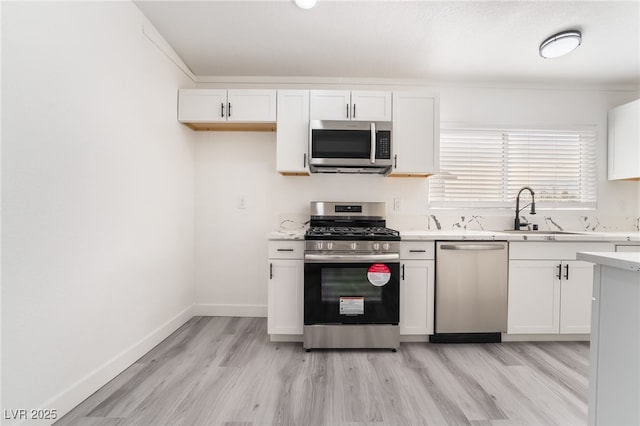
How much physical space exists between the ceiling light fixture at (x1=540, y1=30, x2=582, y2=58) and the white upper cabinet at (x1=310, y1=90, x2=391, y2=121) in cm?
126

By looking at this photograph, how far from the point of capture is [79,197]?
5.16 ft

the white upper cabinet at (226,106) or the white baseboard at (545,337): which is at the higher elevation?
the white upper cabinet at (226,106)

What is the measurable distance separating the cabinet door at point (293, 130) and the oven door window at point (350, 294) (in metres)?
0.99

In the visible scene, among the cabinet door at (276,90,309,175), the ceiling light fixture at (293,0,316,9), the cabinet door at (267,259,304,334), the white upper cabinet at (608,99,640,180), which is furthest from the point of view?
the white upper cabinet at (608,99,640,180)

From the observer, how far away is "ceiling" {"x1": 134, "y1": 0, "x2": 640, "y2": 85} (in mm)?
1952

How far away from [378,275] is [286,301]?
799 millimetres

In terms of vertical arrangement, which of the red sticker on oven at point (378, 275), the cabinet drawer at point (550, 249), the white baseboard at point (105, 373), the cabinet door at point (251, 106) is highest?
the cabinet door at point (251, 106)

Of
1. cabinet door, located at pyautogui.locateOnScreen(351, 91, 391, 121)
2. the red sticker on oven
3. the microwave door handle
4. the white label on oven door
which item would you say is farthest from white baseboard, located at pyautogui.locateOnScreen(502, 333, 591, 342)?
cabinet door, located at pyautogui.locateOnScreen(351, 91, 391, 121)

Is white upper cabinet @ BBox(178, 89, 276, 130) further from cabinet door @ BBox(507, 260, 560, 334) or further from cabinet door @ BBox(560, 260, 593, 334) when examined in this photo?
cabinet door @ BBox(560, 260, 593, 334)

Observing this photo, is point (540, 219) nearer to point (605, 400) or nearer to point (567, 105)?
point (567, 105)

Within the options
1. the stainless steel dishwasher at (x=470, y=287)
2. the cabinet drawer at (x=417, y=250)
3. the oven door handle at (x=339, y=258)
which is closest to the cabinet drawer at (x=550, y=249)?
the stainless steel dishwasher at (x=470, y=287)

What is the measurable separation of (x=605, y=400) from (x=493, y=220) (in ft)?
7.11

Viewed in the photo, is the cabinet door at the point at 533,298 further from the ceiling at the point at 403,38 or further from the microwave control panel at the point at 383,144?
the ceiling at the point at 403,38

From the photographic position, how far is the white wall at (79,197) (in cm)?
126
